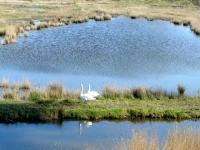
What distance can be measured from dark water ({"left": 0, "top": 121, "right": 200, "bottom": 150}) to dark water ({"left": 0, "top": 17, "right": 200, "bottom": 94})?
19.6 feet

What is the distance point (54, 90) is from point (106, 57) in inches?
490

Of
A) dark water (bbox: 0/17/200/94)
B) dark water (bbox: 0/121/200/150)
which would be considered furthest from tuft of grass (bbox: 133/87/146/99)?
dark water (bbox: 0/121/200/150)

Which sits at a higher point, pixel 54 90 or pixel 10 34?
pixel 10 34

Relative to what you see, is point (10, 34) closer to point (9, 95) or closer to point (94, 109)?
point (9, 95)

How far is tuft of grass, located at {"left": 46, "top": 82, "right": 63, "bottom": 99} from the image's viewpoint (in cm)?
1856

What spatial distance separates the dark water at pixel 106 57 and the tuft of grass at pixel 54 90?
202 cm

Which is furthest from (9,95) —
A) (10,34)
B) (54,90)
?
(10,34)

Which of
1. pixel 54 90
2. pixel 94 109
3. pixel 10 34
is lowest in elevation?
pixel 94 109

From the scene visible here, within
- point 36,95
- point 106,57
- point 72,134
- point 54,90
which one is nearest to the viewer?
point 72,134

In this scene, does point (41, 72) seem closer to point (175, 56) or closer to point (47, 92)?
point (47, 92)

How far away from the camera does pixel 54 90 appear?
62.3 feet

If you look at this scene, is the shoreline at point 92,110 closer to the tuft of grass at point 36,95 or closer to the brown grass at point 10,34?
the tuft of grass at point 36,95

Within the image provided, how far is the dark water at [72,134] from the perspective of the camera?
13281mm

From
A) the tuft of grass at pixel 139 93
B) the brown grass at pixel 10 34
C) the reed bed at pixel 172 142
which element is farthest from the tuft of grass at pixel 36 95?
the brown grass at pixel 10 34
